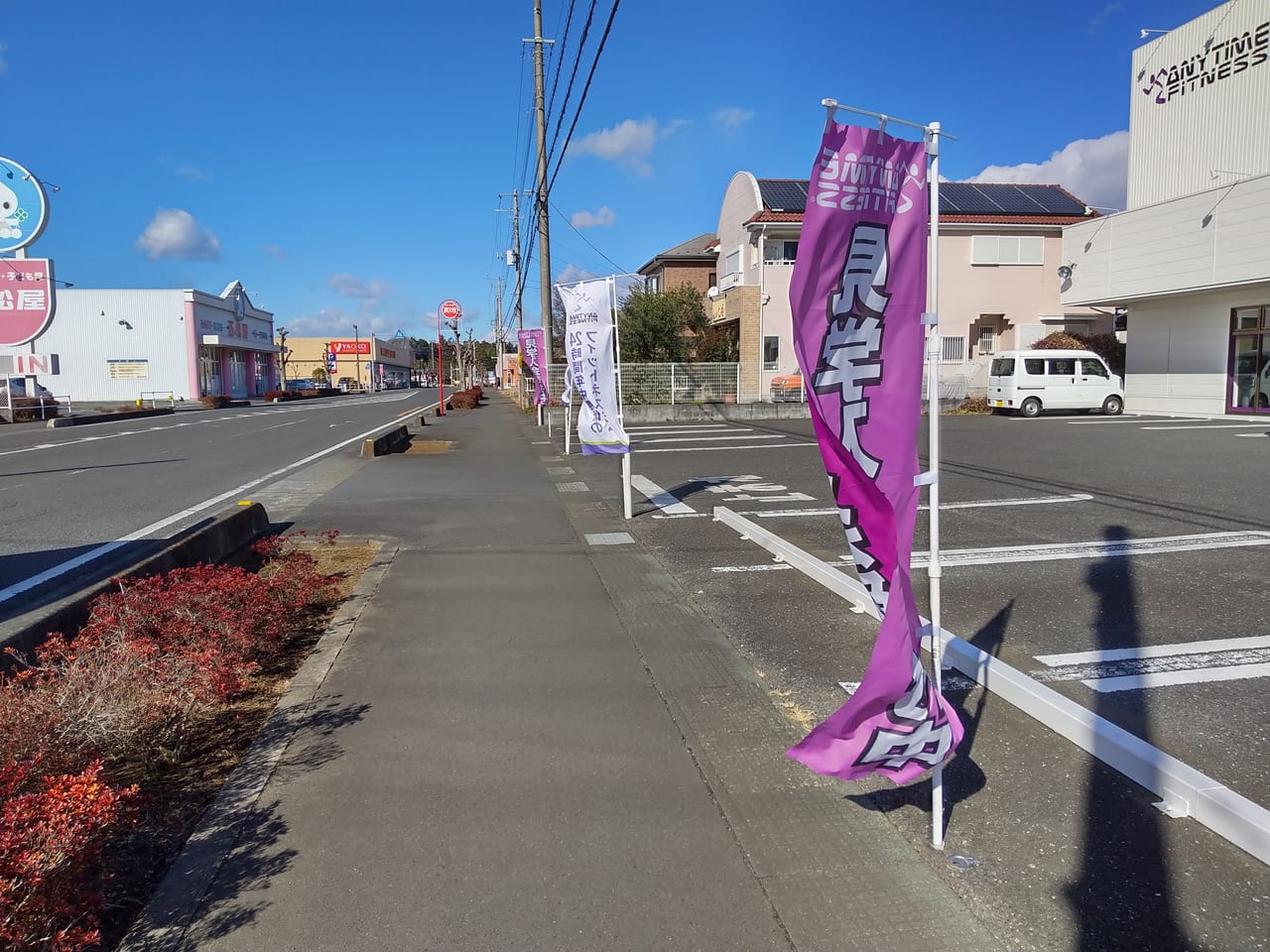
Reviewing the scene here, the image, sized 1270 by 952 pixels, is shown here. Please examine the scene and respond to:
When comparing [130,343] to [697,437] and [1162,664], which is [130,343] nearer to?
[697,437]

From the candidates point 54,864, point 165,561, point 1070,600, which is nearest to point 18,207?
point 165,561

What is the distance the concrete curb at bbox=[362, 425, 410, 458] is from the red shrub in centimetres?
1446

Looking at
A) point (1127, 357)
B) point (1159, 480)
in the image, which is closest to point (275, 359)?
point (1127, 357)

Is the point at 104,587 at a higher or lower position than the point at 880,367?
lower

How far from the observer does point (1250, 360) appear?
21.5 meters

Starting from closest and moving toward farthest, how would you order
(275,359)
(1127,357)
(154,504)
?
(154,504)
(1127,357)
(275,359)

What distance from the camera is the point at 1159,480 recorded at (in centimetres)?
1141

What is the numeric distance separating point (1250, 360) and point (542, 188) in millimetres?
19573

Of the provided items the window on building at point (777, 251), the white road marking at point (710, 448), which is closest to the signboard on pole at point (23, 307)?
the white road marking at point (710, 448)

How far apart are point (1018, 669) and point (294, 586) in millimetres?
4739

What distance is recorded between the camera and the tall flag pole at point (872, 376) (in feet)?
9.04

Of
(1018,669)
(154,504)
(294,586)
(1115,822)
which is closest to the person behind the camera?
(1115,822)

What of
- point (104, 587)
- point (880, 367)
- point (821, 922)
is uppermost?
point (880, 367)

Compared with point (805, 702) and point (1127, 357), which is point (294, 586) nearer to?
point (805, 702)
